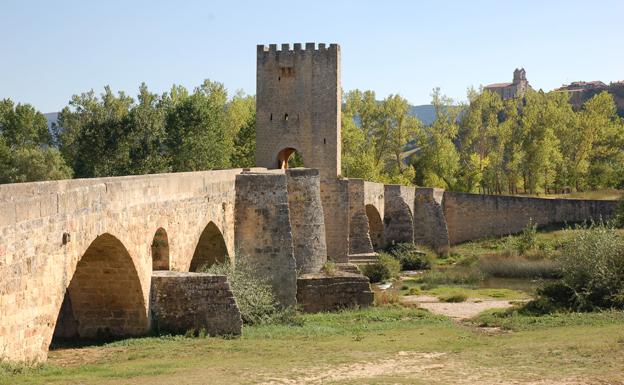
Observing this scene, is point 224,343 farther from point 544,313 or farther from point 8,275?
point 544,313

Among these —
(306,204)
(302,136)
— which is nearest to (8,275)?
(306,204)

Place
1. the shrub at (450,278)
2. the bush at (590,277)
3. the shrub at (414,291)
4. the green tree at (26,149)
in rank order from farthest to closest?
the green tree at (26,149), the shrub at (450,278), the shrub at (414,291), the bush at (590,277)

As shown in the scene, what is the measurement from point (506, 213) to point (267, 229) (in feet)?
89.1

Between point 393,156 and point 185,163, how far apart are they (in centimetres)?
2439

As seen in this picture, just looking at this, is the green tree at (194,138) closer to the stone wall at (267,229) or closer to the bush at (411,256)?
the bush at (411,256)

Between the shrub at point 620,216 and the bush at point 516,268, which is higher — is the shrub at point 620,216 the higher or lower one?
the higher one

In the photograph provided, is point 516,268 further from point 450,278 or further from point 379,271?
point 379,271

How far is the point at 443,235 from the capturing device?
43.9m

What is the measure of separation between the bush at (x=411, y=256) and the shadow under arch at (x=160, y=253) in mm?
21110

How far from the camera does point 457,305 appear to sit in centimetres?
2731

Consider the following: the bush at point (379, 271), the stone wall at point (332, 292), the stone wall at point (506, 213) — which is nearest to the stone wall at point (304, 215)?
the stone wall at point (332, 292)

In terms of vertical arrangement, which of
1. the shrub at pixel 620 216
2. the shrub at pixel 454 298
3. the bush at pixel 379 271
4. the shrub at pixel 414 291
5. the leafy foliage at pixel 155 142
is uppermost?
the leafy foliage at pixel 155 142

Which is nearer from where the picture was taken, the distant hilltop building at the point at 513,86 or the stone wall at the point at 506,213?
the stone wall at the point at 506,213

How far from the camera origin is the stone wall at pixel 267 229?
74.4 ft
